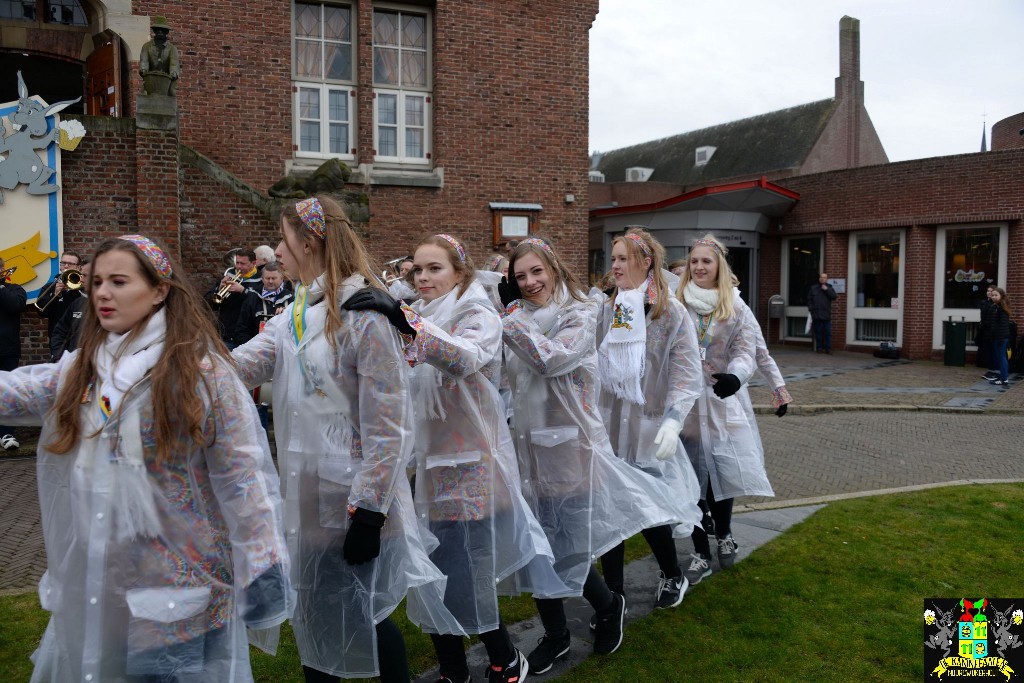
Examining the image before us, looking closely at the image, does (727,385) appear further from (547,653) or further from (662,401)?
(547,653)

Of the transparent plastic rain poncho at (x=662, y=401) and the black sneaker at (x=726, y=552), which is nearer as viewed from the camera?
the transparent plastic rain poncho at (x=662, y=401)

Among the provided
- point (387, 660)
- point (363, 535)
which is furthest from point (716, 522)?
point (363, 535)

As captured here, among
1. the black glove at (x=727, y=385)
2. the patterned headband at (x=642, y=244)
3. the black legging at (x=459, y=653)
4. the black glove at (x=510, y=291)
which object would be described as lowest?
the black legging at (x=459, y=653)

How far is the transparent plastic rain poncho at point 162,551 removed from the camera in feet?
7.48

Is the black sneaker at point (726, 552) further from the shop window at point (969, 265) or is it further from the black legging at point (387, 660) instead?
the shop window at point (969, 265)

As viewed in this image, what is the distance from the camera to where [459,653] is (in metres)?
3.61

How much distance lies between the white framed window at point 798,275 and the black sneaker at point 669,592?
18956 millimetres

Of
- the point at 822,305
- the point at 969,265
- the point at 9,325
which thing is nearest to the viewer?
the point at 9,325

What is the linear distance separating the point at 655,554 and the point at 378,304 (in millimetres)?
2546

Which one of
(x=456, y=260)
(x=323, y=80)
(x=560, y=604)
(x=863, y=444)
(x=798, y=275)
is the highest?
(x=323, y=80)

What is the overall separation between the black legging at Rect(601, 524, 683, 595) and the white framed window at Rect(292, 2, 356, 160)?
11.1 m

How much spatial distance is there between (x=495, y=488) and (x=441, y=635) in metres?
0.67

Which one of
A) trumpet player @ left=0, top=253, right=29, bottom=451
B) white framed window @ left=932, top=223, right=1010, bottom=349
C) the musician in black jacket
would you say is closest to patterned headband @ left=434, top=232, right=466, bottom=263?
the musician in black jacket

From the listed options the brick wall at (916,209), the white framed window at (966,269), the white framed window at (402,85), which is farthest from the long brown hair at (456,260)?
the brick wall at (916,209)
